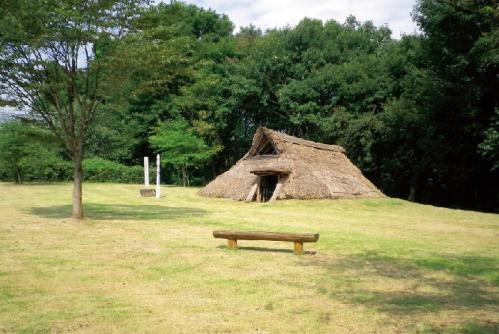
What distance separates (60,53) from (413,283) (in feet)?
45.2

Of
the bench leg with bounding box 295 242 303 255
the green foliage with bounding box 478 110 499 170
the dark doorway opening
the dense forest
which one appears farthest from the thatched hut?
the bench leg with bounding box 295 242 303 255

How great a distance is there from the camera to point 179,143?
40750 mm

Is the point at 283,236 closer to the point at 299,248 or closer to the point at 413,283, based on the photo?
the point at 299,248

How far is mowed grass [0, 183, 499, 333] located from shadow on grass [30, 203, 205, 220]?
1377mm

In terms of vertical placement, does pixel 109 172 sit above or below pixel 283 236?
above

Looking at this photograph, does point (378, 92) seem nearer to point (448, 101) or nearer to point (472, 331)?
point (448, 101)

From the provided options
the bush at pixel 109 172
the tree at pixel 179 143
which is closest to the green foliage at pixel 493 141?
the tree at pixel 179 143

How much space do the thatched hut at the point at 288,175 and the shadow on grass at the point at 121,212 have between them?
6.78 meters

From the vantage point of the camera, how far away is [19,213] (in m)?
18.7

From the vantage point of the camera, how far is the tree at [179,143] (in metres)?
40.8

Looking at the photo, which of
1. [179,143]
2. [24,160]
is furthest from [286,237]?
[24,160]

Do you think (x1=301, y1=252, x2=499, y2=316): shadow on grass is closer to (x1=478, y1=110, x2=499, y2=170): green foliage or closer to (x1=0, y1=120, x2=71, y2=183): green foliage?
(x1=478, y1=110, x2=499, y2=170): green foliage

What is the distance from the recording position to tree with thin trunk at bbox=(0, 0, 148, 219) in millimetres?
14977

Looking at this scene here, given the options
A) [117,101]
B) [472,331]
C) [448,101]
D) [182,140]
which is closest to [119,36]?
[117,101]
